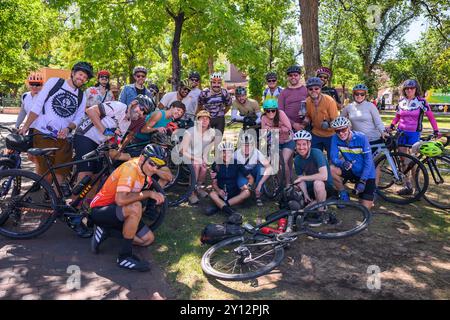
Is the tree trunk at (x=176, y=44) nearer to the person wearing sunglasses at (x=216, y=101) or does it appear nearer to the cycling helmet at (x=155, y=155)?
the person wearing sunglasses at (x=216, y=101)

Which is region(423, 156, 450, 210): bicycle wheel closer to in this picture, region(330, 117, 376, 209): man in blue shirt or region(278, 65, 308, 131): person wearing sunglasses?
region(330, 117, 376, 209): man in blue shirt

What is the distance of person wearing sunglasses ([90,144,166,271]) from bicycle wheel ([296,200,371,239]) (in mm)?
1909

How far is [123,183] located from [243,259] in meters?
1.55

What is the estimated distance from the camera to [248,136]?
6.05 meters

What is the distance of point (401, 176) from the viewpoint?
6.42 metres

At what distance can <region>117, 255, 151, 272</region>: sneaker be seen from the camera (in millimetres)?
4031

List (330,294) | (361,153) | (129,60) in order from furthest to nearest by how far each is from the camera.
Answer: (129,60) → (361,153) → (330,294)

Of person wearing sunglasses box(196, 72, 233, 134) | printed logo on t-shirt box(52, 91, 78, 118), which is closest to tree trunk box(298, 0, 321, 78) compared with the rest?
person wearing sunglasses box(196, 72, 233, 134)

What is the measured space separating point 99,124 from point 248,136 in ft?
7.66

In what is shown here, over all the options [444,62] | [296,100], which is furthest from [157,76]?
[296,100]

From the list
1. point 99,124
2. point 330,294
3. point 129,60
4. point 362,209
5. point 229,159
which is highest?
point 129,60

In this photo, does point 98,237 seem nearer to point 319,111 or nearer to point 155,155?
point 155,155
